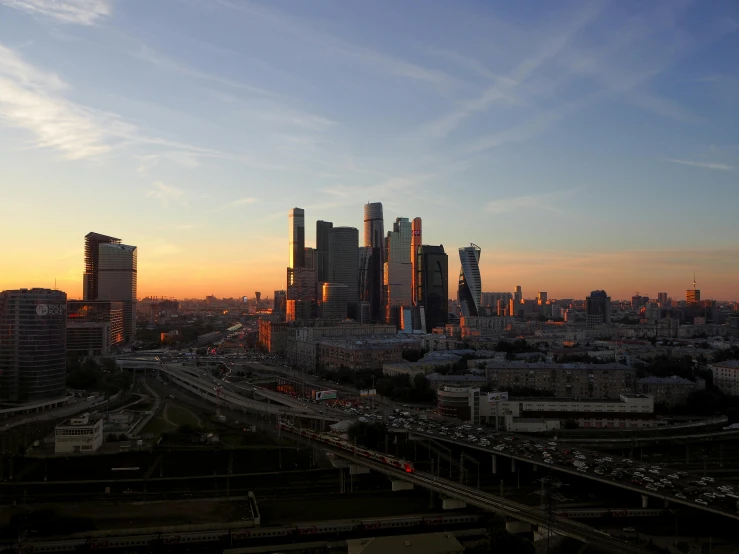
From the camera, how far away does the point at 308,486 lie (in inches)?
825

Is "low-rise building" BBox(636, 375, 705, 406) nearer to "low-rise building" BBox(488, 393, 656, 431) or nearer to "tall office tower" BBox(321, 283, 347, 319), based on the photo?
"low-rise building" BBox(488, 393, 656, 431)

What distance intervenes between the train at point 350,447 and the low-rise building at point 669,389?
17969 millimetres

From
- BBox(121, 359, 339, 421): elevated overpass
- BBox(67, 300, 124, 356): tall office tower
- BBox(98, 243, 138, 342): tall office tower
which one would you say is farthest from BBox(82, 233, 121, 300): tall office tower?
BBox(121, 359, 339, 421): elevated overpass

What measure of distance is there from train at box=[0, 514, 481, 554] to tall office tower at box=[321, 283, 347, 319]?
6535 centimetres

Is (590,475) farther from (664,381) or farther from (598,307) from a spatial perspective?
(598,307)

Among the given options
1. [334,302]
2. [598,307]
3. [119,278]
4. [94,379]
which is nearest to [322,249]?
[334,302]

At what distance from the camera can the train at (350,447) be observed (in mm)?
20953

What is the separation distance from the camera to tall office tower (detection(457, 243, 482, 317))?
289 ft

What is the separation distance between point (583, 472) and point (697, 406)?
1624 cm

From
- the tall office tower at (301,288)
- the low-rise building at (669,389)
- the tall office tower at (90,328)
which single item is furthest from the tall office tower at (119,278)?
the low-rise building at (669,389)

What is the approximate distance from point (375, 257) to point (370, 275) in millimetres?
2665

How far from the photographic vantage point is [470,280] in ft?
290

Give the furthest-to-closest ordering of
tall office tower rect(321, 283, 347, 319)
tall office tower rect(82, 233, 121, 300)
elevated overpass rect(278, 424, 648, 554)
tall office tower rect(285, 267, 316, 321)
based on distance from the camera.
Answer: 1. tall office tower rect(285, 267, 316, 321)
2. tall office tower rect(321, 283, 347, 319)
3. tall office tower rect(82, 233, 121, 300)
4. elevated overpass rect(278, 424, 648, 554)

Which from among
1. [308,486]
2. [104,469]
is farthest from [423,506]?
[104,469]
